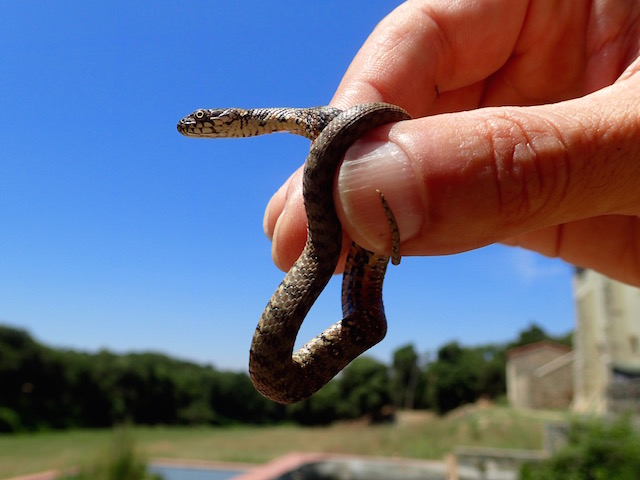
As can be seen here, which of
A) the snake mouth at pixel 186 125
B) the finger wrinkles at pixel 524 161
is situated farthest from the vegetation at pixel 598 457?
the snake mouth at pixel 186 125

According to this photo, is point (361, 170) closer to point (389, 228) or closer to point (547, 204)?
point (389, 228)

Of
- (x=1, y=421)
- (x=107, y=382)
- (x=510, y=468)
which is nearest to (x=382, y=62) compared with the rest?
(x=510, y=468)

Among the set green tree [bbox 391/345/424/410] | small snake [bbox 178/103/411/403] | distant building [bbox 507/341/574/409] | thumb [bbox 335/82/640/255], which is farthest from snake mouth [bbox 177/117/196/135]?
green tree [bbox 391/345/424/410]

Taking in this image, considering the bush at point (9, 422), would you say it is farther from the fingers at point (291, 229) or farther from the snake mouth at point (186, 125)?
the fingers at point (291, 229)

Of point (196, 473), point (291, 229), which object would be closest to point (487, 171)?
point (291, 229)

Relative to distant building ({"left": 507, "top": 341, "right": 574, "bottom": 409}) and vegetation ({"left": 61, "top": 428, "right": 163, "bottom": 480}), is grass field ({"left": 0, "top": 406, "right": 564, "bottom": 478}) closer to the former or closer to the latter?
vegetation ({"left": 61, "top": 428, "right": 163, "bottom": 480})
